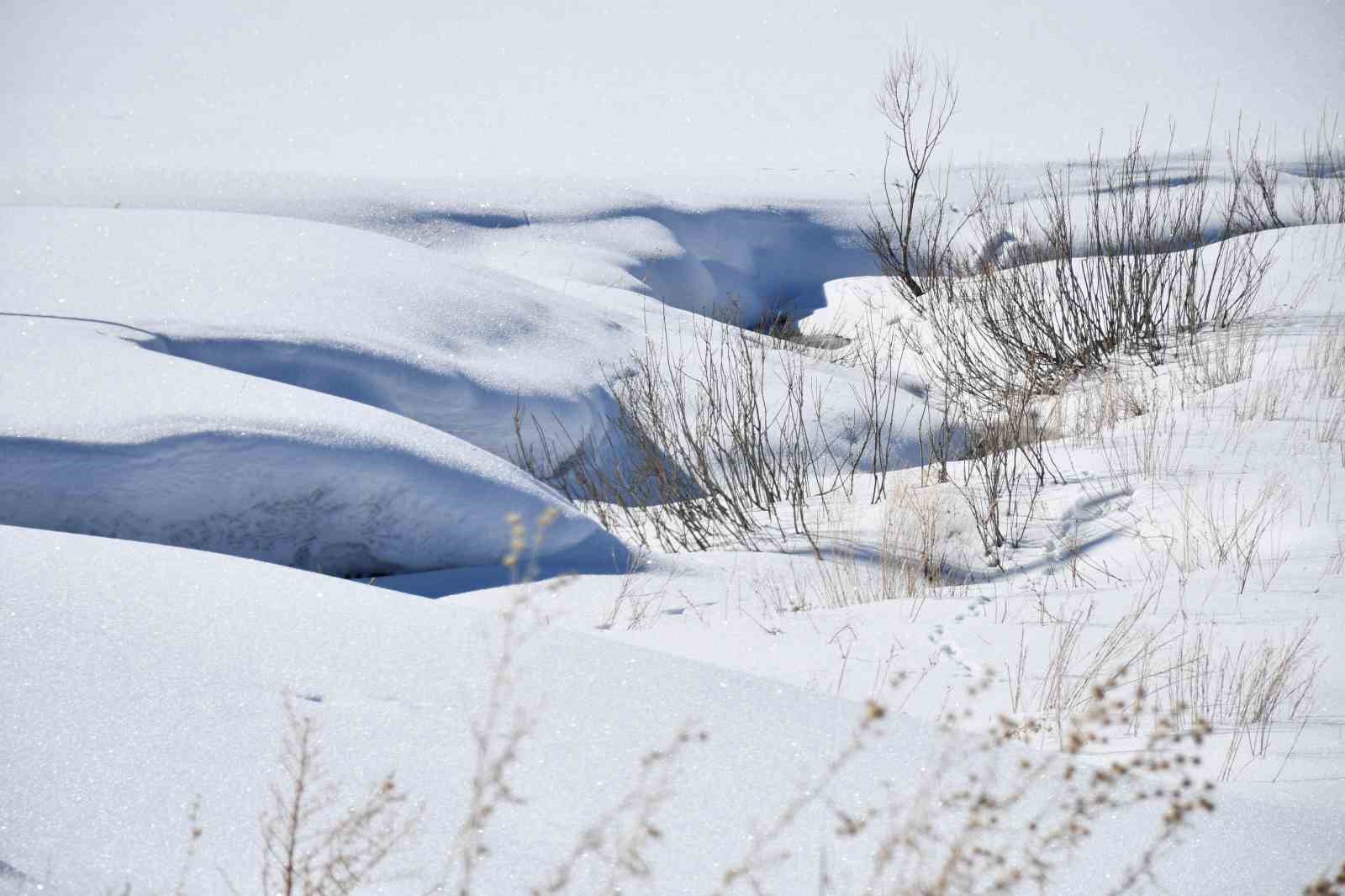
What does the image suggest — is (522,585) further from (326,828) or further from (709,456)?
(709,456)

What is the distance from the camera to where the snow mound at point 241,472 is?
3564mm

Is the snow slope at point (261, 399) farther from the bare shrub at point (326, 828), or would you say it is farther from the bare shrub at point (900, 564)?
the bare shrub at point (326, 828)

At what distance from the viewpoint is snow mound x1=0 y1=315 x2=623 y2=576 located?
356 centimetres

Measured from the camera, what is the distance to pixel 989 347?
8.86 m

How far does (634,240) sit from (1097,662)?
8.93 m

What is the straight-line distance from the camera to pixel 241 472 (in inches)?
148

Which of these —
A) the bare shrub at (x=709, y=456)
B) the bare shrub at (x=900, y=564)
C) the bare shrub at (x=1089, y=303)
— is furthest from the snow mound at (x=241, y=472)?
the bare shrub at (x=1089, y=303)

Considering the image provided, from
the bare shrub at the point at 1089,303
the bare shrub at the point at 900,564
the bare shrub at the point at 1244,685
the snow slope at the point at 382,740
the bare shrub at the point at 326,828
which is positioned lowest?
the bare shrub at the point at 326,828

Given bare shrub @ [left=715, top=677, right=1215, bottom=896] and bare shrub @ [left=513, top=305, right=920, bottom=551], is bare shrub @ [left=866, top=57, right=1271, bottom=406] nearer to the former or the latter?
bare shrub @ [left=513, top=305, right=920, bottom=551]

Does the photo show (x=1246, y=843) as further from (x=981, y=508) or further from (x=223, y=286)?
(x=223, y=286)

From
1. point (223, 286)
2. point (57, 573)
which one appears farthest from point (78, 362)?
point (57, 573)

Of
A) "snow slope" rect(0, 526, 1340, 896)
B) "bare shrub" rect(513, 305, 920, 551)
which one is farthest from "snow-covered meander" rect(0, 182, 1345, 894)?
"bare shrub" rect(513, 305, 920, 551)

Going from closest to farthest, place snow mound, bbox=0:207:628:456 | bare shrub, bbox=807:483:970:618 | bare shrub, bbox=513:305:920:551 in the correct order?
bare shrub, bbox=807:483:970:618 < snow mound, bbox=0:207:628:456 < bare shrub, bbox=513:305:920:551

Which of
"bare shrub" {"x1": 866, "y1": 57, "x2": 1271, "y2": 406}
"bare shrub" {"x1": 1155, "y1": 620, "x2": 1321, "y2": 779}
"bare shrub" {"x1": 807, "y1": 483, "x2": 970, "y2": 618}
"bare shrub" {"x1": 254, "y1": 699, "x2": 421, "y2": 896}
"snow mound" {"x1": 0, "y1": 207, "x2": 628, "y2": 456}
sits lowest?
"bare shrub" {"x1": 254, "y1": 699, "x2": 421, "y2": 896}
